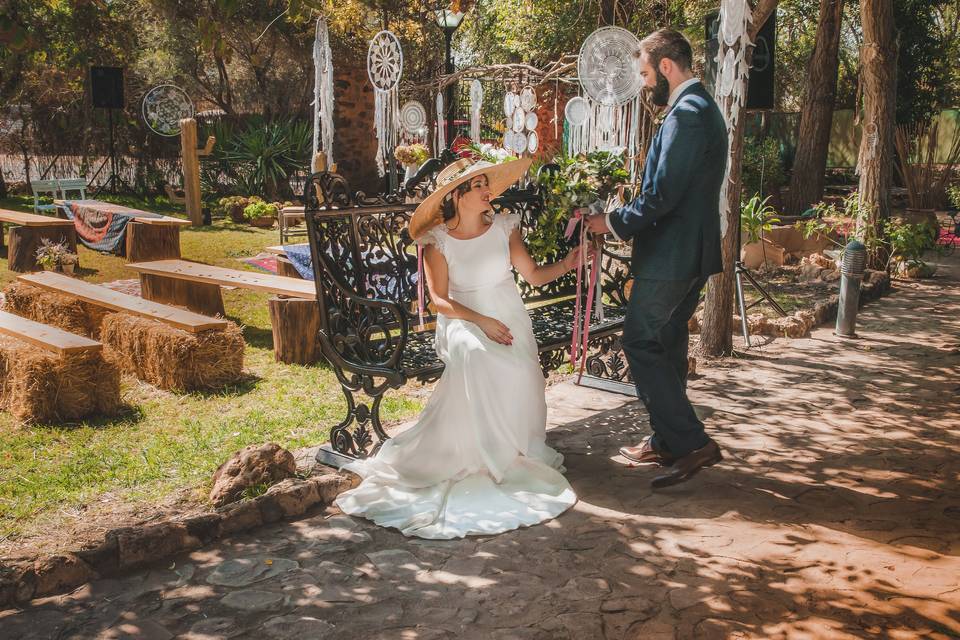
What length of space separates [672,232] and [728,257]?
2.66 meters

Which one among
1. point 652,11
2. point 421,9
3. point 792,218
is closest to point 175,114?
point 421,9

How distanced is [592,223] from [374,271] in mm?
1291

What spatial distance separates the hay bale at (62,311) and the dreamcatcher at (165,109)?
11.5m

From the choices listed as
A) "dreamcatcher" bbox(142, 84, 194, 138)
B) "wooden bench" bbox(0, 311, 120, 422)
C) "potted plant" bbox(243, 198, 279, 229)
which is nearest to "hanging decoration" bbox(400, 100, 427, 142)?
"potted plant" bbox(243, 198, 279, 229)

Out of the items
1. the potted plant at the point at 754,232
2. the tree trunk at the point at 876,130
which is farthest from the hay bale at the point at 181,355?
the tree trunk at the point at 876,130

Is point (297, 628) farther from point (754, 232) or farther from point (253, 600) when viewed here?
point (754, 232)

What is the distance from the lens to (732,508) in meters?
3.63

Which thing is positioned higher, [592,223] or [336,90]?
[336,90]

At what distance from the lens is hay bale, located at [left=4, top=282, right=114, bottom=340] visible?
6934 millimetres

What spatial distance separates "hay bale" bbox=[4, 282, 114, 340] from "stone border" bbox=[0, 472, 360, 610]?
4.16 m

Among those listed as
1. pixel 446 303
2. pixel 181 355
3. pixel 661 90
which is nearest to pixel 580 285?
pixel 446 303

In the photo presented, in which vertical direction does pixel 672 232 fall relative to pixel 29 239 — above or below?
above

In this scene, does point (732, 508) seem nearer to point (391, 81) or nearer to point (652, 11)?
point (391, 81)

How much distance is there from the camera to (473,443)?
12.5 ft
